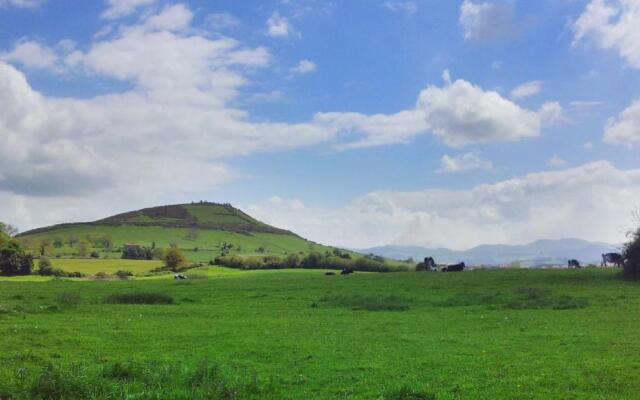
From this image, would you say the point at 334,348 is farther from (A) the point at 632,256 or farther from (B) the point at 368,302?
(A) the point at 632,256

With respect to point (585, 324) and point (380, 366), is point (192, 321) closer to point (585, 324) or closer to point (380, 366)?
point (380, 366)

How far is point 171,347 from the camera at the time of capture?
23828 millimetres

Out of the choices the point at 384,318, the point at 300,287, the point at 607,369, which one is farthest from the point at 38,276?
the point at 607,369

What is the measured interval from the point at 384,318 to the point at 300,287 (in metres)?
27.9

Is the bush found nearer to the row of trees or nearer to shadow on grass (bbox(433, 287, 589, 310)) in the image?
shadow on grass (bbox(433, 287, 589, 310))

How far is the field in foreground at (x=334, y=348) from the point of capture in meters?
15.9

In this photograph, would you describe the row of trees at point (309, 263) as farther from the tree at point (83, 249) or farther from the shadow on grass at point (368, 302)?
the shadow on grass at point (368, 302)

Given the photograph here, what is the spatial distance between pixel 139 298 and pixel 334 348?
31065 mm

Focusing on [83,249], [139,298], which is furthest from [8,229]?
[139,298]

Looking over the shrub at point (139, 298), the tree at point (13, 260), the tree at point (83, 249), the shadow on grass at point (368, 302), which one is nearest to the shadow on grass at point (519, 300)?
the shadow on grass at point (368, 302)

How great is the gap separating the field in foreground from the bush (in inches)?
606

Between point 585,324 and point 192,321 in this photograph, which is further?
point 192,321

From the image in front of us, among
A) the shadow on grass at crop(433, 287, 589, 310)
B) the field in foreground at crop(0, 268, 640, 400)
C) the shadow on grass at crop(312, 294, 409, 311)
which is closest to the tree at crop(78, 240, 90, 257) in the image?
the field in foreground at crop(0, 268, 640, 400)

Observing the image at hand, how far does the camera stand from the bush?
58.8m
